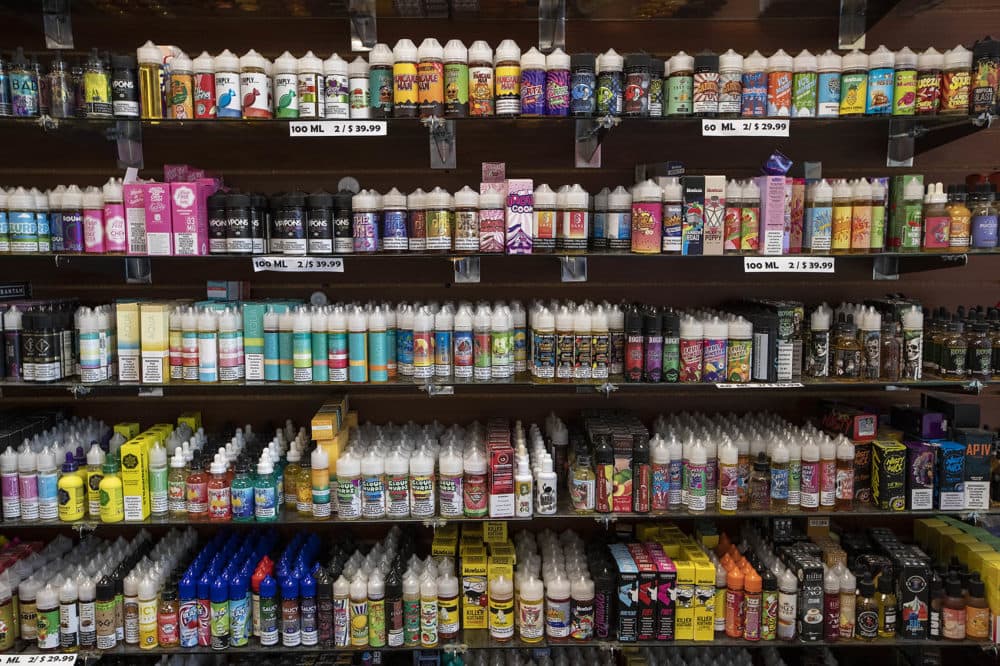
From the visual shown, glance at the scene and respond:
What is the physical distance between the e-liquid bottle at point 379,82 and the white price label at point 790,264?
1602mm

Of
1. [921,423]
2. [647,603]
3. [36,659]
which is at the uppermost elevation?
[921,423]

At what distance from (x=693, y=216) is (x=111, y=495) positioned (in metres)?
2.61

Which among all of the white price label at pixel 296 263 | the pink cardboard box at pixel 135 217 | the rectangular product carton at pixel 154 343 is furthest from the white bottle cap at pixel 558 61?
the rectangular product carton at pixel 154 343

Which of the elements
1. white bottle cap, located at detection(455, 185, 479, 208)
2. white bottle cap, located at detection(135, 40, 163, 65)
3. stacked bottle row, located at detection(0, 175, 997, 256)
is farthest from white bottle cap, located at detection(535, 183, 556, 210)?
white bottle cap, located at detection(135, 40, 163, 65)

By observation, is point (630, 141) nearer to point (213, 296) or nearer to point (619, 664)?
point (213, 296)

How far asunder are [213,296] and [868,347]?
9.59 ft

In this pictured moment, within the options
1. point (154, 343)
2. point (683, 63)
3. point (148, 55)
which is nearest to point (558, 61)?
point (683, 63)

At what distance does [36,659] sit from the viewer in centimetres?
281

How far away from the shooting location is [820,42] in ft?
11.0

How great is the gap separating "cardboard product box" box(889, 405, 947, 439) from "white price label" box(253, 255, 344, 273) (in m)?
2.57

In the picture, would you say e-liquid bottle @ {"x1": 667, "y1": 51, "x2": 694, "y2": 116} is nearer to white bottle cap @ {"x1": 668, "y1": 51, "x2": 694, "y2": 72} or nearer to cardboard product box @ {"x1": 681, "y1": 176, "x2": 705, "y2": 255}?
white bottle cap @ {"x1": 668, "y1": 51, "x2": 694, "y2": 72}

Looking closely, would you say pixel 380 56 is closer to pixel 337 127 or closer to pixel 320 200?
pixel 337 127

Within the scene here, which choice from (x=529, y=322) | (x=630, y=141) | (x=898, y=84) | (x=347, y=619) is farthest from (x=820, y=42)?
(x=347, y=619)

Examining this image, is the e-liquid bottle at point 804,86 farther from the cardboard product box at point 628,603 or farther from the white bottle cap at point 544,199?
the cardboard product box at point 628,603
